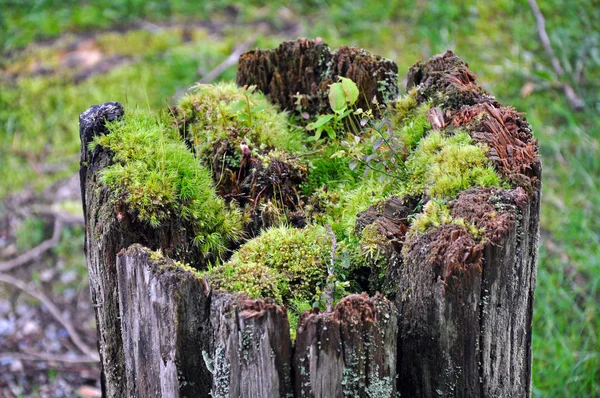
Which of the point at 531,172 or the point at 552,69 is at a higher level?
the point at 552,69

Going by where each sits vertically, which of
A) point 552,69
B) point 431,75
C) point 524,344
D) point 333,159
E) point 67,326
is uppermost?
point 552,69

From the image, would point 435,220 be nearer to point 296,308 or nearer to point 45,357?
point 296,308

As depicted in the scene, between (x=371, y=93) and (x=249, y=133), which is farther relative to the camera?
(x=371, y=93)

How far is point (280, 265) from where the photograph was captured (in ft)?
8.13

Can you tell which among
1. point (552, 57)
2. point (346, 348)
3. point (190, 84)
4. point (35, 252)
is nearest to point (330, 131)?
point (346, 348)

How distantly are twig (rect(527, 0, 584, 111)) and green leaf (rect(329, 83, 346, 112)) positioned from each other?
4722 millimetres

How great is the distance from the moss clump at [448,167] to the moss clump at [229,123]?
705mm

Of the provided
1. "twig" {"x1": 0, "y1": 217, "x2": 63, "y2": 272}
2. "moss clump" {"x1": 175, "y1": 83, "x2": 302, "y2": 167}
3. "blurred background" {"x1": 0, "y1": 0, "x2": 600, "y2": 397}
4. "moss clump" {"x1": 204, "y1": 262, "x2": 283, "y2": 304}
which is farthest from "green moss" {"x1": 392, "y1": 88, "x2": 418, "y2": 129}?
"twig" {"x1": 0, "y1": 217, "x2": 63, "y2": 272}

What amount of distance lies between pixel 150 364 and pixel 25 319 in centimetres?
383

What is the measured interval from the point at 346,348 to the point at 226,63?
601 cm

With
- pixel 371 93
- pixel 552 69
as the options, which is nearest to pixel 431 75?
pixel 371 93

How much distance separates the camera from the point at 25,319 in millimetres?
5664

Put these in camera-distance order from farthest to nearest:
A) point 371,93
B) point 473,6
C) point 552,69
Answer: point 473,6, point 552,69, point 371,93

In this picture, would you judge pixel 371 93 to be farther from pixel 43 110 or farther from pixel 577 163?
pixel 43 110
